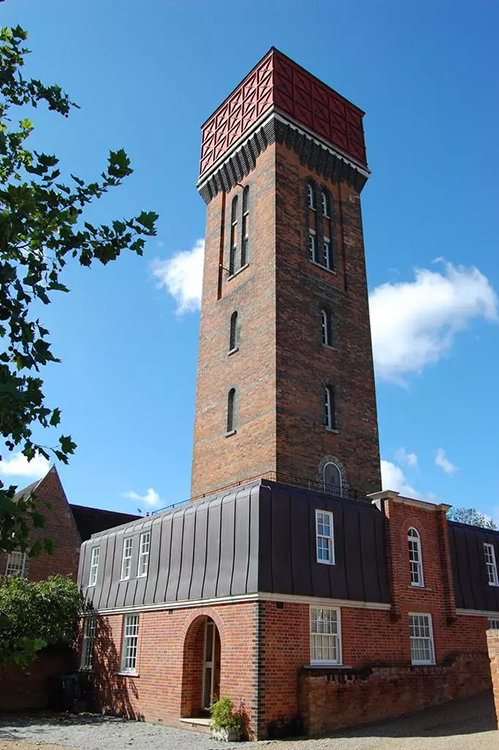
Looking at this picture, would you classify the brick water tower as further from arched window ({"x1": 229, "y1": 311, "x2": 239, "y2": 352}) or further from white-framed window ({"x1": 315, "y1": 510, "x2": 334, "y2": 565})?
white-framed window ({"x1": 315, "y1": 510, "x2": 334, "y2": 565})

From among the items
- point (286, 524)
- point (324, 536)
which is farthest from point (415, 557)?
point (286, 524)

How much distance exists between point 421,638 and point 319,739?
A: 255 inches

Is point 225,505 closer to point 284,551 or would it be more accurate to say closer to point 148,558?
point 284,551

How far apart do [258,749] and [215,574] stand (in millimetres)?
4811

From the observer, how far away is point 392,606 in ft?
60.6

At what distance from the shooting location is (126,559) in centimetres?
2222

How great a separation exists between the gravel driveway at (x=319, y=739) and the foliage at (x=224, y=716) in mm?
398

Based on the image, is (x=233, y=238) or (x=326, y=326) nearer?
(x=326, y=326)

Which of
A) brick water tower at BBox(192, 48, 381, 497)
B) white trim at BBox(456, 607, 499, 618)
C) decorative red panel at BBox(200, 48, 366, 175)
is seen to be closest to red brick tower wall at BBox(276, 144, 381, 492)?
brick water tower at BBox(192, 48, 381, 497)

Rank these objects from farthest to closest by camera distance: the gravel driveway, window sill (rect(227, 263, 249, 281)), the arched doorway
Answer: window sill (rect(227, 263, 249, 281))
the arched doorway
the gravel driveway

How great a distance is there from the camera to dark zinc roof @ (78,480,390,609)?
16172 millimetres

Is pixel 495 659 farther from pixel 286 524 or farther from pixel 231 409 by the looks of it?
pixel 231 409

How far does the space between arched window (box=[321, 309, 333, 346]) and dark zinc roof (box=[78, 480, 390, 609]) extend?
329 inches

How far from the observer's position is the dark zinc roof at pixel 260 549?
16172mm
